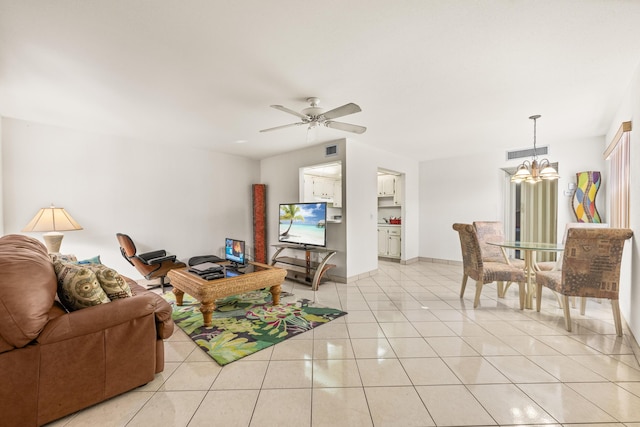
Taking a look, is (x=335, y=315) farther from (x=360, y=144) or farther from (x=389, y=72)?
(x=360, y=144)

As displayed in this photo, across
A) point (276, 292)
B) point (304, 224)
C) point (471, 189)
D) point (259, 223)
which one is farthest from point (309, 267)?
point (471, 189)

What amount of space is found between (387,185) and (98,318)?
6.21 meters

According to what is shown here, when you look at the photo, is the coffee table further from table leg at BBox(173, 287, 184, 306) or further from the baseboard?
the baseboard

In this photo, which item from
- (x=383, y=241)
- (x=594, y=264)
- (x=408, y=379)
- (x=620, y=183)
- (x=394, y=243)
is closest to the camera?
(x=408, y=379)

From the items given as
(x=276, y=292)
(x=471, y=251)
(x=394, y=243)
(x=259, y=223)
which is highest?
(x=259, y=223)

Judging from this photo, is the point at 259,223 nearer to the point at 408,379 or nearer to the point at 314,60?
the point at 314,60

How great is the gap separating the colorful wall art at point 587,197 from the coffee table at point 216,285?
4.85 metres

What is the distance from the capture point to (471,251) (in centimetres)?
344

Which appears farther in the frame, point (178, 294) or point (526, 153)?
point (526, 153)

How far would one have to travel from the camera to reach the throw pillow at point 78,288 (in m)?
1.66

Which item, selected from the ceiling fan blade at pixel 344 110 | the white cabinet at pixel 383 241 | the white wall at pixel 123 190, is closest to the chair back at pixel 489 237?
the white cabinet at pixel 383 241

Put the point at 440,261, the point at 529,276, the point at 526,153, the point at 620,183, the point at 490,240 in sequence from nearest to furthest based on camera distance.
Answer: the point at 620,183 → the point at 529,276 → the point at 490,240 → the point at 526,153 → the point at 440,261

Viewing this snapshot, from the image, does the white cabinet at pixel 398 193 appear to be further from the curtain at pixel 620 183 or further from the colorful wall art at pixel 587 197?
the curtain at pixel 620 183

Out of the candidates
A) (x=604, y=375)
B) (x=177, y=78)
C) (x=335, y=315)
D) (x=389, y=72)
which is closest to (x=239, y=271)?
(x=335, y=315)
